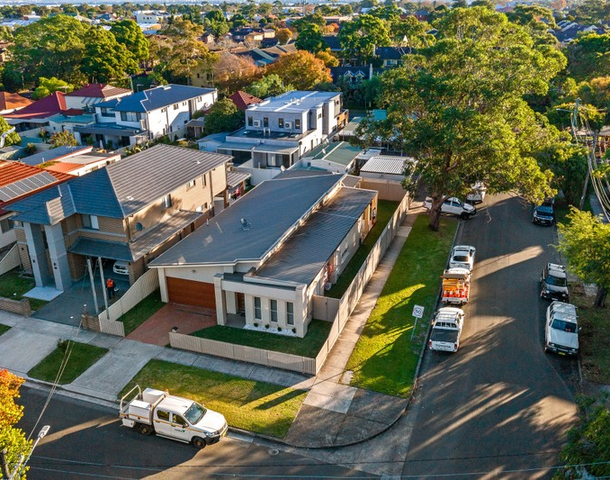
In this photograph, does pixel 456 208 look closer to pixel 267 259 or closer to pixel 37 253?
pixel 267 259

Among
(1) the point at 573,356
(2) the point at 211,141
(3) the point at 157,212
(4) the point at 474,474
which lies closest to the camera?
(4) the point at 474,474

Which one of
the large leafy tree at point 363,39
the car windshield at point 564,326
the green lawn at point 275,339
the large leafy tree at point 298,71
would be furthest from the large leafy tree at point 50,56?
the car windshield at point 564,326

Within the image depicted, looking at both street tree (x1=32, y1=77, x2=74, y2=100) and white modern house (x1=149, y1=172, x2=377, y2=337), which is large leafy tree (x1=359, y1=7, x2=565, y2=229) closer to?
white modern house (x1=149, y1=172, x2=377, y2=337)

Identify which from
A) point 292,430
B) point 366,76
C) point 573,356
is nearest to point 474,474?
point 292,430

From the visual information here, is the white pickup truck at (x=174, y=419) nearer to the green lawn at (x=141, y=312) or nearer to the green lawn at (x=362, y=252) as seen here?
the green lawn at (x=141, y=312)

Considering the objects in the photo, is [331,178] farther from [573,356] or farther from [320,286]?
[573,356]

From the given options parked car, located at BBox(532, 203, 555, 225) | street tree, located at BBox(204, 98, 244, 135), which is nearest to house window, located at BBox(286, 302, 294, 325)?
parked car, located at BBox(532, 203, 555, 225)
